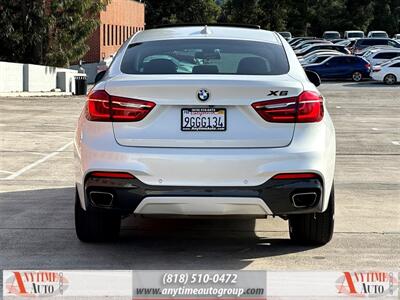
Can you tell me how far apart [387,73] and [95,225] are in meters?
35.5

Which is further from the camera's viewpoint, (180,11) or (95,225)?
(180,11)

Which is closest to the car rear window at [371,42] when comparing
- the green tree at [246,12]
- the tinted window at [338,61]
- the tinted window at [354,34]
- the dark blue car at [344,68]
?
the dark blue car at [344,68]

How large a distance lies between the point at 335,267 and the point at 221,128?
55.2 inches

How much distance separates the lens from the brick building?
54.4 meters

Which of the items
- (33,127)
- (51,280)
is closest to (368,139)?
(33,127)

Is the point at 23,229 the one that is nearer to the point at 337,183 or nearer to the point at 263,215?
the point at 263,215

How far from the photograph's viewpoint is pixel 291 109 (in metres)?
6.21

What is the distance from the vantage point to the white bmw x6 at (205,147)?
6.11 m

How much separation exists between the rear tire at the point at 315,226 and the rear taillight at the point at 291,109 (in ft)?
2.85

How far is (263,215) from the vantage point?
6.31 meters

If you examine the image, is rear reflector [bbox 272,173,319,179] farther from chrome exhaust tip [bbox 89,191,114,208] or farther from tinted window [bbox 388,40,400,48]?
tinted window [bbox 388,40,400,48]

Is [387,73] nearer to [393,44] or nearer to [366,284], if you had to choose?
[393,44]

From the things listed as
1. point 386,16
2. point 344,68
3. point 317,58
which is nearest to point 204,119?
point 344,68

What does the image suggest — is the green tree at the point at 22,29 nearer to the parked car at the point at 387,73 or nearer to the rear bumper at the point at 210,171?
the parked car at the point at 387,73
